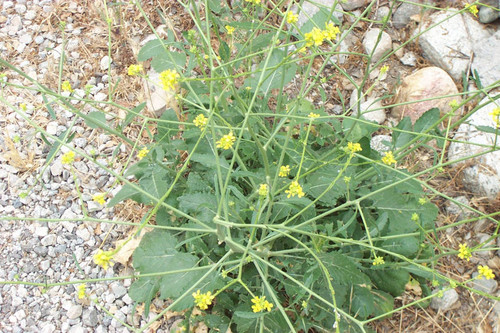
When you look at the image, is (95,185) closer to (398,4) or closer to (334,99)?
(334,99)

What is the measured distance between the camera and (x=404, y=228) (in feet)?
7.06

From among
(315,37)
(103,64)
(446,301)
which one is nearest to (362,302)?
(446,301)

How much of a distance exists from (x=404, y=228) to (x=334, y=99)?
4.00 ft

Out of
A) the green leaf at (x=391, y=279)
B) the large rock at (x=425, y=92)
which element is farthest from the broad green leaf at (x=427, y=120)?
the green leaf at (x=391, y=279)

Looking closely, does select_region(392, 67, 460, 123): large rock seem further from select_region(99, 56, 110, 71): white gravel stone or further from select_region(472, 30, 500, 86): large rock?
select_region(99, 56, 110, 71): white gravel stone

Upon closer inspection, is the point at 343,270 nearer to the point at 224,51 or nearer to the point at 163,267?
the point at 163,267

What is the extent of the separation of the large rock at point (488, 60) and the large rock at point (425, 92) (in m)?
0.20

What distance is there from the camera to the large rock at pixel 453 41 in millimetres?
3049

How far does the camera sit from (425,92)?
2.93 meters

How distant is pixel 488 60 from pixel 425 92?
489 mm

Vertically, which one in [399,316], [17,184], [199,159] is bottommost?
[399,316]

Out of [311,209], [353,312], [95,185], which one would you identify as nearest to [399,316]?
[353,312]

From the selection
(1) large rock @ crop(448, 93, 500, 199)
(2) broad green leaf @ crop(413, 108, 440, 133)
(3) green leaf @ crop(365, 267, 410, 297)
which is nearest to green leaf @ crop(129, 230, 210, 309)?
(3) green leaf @ crop(365, 267, 410, 297)

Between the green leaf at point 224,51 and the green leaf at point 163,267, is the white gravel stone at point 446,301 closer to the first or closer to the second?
the green leaf at point 163,267
